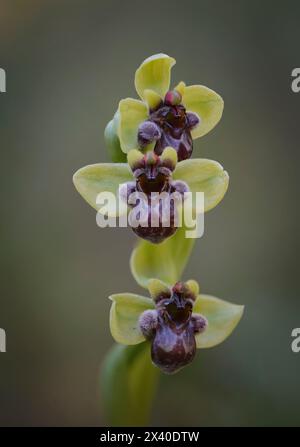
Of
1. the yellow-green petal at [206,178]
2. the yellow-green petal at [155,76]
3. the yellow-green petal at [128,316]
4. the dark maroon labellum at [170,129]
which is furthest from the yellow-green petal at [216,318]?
the yellow-green petal at [155,76]

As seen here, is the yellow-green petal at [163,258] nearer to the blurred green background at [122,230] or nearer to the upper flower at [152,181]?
the upper flower at [152,181]

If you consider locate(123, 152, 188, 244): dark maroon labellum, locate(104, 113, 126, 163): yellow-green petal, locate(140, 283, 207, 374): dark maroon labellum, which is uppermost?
locate(104, 113, 126, 163): yellow-green petal

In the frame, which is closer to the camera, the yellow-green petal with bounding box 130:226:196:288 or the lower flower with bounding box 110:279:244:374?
the lower flower with bounding box 110:279:244:374

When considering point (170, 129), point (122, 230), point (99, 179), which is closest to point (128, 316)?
point (99, 179)

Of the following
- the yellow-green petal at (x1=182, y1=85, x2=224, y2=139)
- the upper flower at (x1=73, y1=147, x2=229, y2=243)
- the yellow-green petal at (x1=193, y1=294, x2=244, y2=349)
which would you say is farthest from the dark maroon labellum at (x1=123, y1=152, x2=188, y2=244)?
the yellow-green petal at (x1=193, y1=294, x2=244, y2=349)

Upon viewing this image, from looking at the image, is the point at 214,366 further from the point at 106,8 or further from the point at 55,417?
the point at 106,8

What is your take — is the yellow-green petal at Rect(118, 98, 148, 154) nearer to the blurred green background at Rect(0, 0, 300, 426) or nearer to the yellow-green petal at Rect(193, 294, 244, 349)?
the yellow-green petal at Rect(193, 294, 244, 349)

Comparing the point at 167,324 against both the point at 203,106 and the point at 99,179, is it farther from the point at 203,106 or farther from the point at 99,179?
the point at 203,106

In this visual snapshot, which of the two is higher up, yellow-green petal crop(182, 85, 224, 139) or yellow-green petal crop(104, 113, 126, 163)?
yellow-green petal crop(182, 85, 224, 139)
